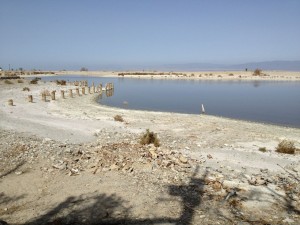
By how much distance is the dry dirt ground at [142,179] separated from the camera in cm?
835

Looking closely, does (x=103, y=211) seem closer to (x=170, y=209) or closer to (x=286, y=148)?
(x=170, y=209)

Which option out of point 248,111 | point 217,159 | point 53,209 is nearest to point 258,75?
point 248,111

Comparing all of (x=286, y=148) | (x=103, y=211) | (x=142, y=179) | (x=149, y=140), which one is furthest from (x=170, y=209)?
(x=286, y=148)

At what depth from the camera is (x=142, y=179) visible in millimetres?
10328

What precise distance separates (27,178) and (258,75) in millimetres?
89606

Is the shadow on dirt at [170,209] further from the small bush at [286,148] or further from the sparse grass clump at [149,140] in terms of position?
the small bush at [286,148]

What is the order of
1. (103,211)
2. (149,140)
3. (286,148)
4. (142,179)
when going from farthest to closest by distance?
(149,140) < (286,148) < (142,179) < (103,211)

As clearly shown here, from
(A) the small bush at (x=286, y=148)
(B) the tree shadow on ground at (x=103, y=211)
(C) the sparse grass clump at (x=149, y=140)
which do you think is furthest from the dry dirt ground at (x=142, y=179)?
(C) the sparse grass clump at (x=149, y=140)

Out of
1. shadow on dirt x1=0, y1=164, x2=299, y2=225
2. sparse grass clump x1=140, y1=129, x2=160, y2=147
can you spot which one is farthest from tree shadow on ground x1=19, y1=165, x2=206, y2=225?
sparse grass clump x1=140, y1=129, x2=160, y2=147

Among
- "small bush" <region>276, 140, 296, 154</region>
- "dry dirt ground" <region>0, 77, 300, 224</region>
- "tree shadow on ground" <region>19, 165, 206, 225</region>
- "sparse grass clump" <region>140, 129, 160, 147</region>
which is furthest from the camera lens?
"sparse grass clump" <region>140, 129, 160, 147</region>

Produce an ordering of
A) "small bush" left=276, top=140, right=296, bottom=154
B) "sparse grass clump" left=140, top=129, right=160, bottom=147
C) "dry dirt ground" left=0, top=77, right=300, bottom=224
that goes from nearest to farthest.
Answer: "dry dirt ground" left=0, top=77, right=300, bottom=224, "small bush" left=276, top=140, right=296, bottom=154, "sparse grass clump" left=140, top=129, right=160, bottom=147

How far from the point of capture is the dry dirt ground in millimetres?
8352

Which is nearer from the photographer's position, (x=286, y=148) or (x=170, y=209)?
(x=170, y=209)

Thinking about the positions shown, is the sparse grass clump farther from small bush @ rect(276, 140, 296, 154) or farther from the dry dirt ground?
small bush @ rect(276, 140, 296, 154)
